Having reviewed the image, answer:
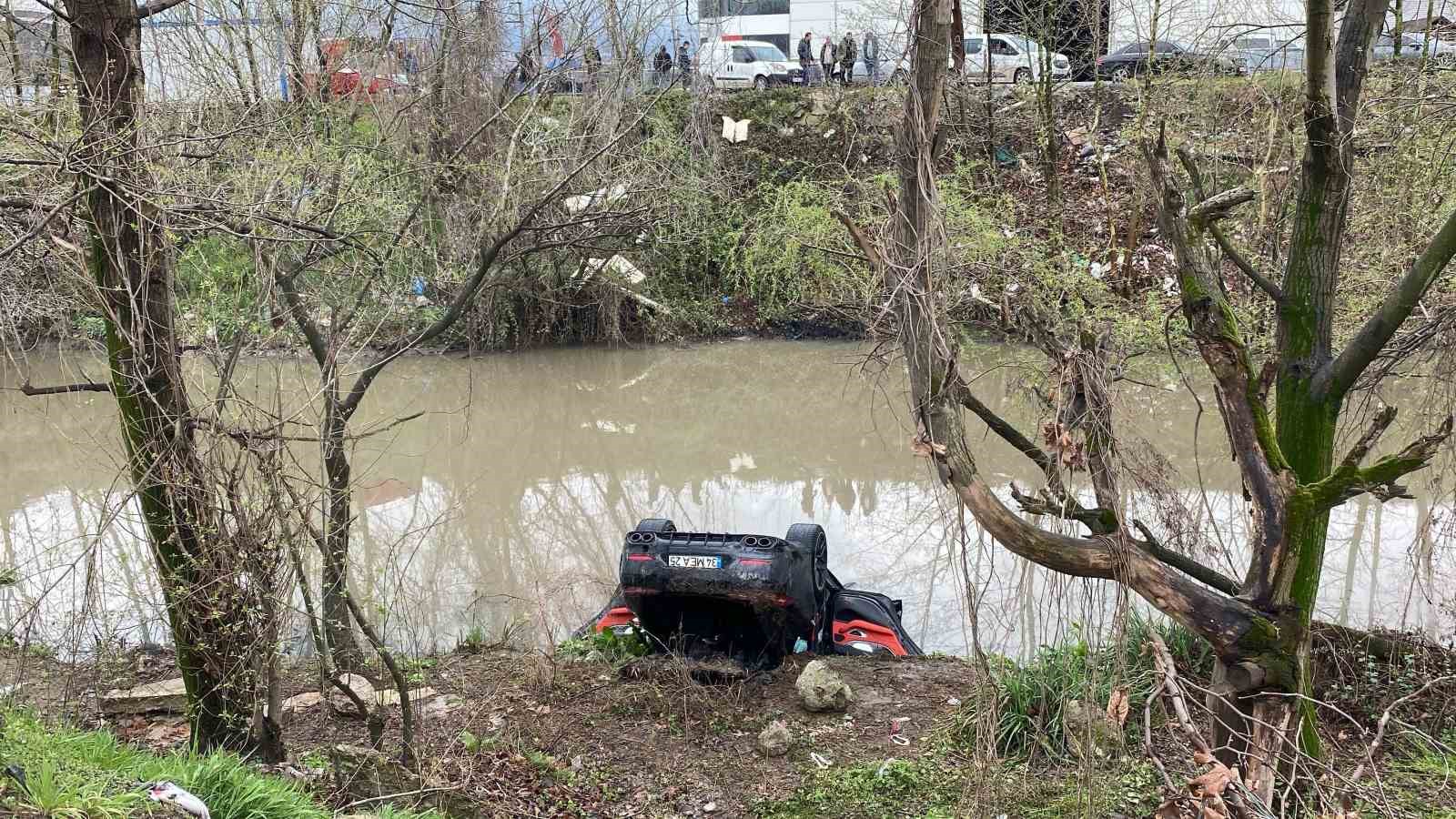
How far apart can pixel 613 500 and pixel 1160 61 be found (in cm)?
1145

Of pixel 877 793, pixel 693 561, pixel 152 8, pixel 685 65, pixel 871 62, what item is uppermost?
pixel 871 62

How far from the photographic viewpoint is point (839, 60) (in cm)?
2073

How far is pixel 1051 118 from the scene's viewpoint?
69.8 feet

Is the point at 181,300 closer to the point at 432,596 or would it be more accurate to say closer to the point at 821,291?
the point at 432,596

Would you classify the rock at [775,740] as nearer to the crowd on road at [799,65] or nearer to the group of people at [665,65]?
the crowd on road at [799,65]

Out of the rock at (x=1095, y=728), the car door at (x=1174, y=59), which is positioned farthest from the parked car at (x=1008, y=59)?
the rock at (x=1095, y=728)

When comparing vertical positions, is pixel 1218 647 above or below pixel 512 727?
above

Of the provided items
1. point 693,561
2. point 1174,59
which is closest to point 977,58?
point 1174,59

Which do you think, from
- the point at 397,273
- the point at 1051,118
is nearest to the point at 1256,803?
the point at 397,273

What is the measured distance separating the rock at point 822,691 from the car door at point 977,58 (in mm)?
17732

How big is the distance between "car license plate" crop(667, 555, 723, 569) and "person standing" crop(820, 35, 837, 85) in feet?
62.0

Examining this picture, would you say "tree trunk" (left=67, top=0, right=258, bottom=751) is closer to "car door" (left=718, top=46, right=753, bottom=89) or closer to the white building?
the white building

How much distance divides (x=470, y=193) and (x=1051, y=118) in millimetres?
13112

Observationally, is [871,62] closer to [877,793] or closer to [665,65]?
[665,65]
